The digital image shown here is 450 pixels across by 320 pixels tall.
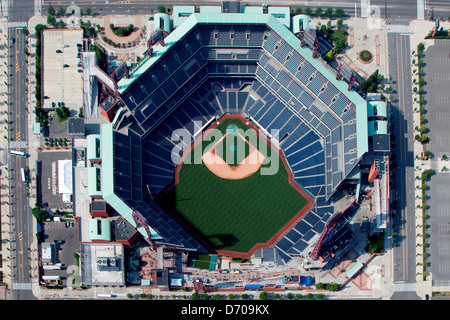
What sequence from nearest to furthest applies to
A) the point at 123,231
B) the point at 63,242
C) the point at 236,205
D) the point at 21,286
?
1. the point at 123,231
2. the point at 21,286
3. the point at 63,242
4. the point at 236,205

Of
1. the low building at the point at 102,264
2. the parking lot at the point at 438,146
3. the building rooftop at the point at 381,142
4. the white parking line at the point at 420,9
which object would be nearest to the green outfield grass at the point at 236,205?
the low building at the point at 102,264

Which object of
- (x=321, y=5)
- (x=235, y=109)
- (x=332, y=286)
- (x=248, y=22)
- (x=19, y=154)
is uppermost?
(x=321, y=5)

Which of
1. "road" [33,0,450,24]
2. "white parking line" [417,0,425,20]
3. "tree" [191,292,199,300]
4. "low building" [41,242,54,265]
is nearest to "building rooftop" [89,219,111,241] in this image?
"low building" [41,242,54,265]

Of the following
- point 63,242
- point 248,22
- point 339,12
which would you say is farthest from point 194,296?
point 339,12

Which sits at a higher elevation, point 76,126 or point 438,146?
point 76,126

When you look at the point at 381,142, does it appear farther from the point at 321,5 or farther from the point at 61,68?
the point at 61,68

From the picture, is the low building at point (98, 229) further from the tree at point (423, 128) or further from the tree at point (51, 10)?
the tree at point (423, 128)

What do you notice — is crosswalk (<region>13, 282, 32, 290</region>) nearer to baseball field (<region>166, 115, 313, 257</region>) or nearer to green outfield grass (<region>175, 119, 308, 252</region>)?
baseball field (<region>166, 115, 313, 257</region>)

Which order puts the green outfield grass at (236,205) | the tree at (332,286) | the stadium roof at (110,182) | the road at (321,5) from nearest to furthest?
1. the stadium roof at (110,182)
2. the tree at (332,286)
3. the green outfield grass at (236,205)
4. the road at (321,5)
